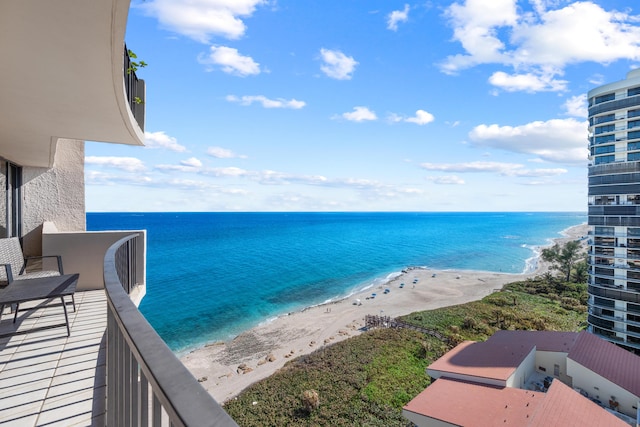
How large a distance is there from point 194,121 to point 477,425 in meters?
22.7

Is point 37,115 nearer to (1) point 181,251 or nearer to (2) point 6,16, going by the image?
(2) point 6,16

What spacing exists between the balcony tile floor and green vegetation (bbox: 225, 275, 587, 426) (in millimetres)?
10024

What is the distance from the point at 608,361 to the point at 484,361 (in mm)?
5218

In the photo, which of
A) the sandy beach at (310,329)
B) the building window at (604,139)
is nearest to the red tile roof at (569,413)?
the sandy beach at (310,329)

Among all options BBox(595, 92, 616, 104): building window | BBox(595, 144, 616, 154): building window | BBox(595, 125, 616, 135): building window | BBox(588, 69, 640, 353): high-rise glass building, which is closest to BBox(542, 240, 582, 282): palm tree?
BBox(588, 69, 640, 353): high-rise glass building

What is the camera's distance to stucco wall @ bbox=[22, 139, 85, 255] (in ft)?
22.7

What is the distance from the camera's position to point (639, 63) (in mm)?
22234

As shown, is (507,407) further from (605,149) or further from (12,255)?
(605,149)

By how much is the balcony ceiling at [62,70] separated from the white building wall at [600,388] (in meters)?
16.8

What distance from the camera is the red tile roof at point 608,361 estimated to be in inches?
468

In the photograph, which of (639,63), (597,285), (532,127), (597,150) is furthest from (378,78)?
(532,127)

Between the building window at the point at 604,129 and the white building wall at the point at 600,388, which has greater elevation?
the building window at the point at 604,129

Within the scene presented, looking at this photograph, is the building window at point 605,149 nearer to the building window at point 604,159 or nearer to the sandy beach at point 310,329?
the building window at point 604,159

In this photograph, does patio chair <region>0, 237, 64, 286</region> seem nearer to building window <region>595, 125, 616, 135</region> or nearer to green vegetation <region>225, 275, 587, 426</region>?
green vegetation <region>225, 275, 587, 426</region>
